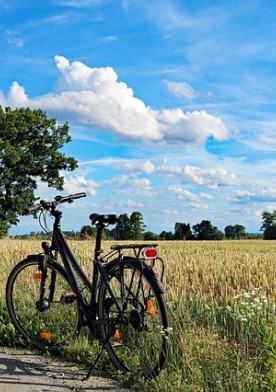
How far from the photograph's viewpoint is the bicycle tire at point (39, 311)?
235 inches

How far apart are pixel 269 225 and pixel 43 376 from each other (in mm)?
63571

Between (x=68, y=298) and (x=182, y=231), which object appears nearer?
(x=68, y=298)

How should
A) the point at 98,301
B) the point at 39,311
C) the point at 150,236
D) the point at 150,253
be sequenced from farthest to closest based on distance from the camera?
1. the point at 150,236
2. the point at 39,311
3. the point at 98,301
4. the point at 150,253

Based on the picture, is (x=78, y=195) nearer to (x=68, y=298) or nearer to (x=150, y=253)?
(x=68, y=298)

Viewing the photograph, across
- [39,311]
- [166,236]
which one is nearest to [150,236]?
[166,236]

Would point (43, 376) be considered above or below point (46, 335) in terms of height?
below

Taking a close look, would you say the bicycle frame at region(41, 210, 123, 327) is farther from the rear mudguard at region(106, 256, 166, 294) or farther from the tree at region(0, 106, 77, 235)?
A: the tree at region(0, 106, 77, 235)

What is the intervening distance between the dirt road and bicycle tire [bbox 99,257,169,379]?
270mm

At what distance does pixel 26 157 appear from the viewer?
4369 cm

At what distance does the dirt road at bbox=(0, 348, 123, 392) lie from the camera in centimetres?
484

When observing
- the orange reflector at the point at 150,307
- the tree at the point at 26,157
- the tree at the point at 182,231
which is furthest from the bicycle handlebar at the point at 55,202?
the tree at the point at 182,231

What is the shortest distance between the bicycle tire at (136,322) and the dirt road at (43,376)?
270 mm

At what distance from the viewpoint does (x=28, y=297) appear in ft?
21.5

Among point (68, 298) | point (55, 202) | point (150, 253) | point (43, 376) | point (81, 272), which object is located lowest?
point (43, 376)
